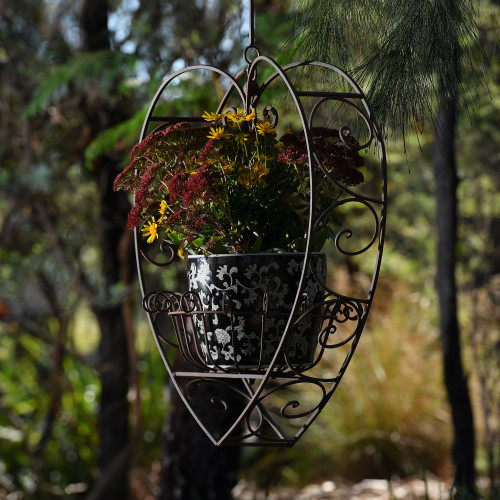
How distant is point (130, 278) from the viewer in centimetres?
419

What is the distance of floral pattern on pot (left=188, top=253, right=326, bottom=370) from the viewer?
1.38 m

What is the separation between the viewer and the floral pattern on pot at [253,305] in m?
1.38

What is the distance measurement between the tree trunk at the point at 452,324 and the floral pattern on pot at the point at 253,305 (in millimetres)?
1484

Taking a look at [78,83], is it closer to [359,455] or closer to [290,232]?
[290,232]

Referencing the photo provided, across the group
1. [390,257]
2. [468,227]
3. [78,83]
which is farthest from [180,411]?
[390,257]

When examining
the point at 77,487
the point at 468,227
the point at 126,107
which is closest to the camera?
the point at 126,107

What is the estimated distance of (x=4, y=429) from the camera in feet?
15.9

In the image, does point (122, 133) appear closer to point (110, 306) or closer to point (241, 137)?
point (110, 306)

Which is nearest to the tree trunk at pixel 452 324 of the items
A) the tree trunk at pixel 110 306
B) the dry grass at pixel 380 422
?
the tree trunk at pixel 110 306

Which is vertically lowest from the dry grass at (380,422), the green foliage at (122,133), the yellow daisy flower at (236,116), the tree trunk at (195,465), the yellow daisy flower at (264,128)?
the dry grass at (380,422)

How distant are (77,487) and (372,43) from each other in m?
3.74

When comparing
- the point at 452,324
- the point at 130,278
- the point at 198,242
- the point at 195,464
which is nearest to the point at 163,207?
the point at 198,242

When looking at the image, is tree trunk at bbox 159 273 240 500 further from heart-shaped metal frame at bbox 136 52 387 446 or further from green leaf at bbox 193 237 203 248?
green leaf at bbox 193 237 203 248

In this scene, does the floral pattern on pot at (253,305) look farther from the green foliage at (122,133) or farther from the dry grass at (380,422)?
the dry grass at (380,422)
